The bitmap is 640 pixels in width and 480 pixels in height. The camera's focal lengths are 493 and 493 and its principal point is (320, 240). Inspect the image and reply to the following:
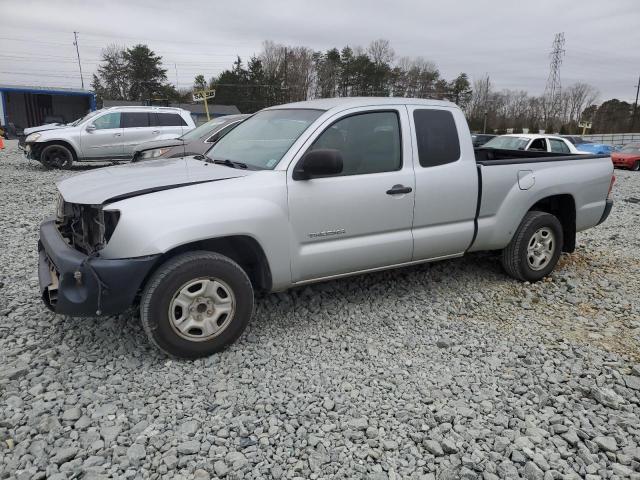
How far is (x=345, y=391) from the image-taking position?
317 cm

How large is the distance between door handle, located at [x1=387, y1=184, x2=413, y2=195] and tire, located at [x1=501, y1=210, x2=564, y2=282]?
1.53 meters

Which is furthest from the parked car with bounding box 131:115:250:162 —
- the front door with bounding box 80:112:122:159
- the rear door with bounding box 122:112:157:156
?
the front door with bounding box 80:112:122:159

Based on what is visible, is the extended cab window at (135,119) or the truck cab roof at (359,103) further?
the extended cab window at (135,119)

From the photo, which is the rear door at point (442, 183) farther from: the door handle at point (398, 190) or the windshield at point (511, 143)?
the windshield at point (511, 143)

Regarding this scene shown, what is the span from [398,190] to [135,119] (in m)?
12.5

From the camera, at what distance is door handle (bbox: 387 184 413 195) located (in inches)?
158

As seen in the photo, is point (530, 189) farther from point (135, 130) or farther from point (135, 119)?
point (135, 119)

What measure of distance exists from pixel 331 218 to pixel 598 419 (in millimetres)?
2164

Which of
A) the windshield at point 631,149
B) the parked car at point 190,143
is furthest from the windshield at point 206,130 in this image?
the windshield at point 631,149

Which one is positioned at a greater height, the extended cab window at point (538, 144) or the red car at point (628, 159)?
the extended cab window at point (538, 144)

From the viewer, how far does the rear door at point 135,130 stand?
14.3m

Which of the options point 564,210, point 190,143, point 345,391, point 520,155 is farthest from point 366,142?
point 190,143

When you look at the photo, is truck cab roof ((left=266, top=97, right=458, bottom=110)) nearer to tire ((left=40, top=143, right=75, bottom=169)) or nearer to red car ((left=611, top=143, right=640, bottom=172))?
tire ((left=40, top=143, right=75, bottom=169))

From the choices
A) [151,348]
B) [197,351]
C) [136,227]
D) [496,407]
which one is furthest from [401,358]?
[136,227]
